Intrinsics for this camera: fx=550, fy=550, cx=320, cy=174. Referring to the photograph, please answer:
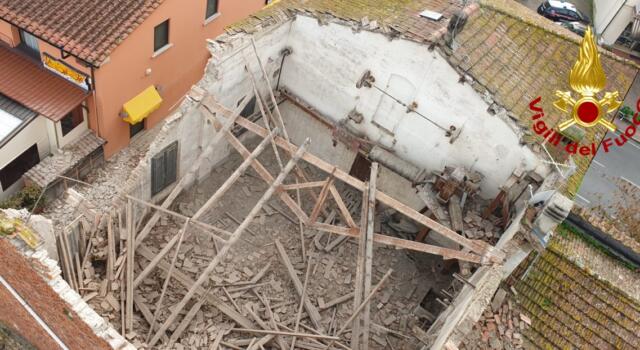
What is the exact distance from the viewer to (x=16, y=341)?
1557cm

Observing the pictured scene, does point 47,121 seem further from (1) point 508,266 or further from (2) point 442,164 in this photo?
(1) point 508,266

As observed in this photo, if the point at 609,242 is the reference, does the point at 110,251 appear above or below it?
below

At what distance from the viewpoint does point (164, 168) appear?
57.2ft

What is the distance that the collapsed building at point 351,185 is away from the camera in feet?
48.7

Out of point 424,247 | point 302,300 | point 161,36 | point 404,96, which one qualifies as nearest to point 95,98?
point 161,36

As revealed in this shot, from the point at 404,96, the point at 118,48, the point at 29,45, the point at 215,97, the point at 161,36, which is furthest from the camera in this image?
the point at 161,36

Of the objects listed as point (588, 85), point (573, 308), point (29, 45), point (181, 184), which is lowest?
point (29, 45)

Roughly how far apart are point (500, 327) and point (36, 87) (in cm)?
1771

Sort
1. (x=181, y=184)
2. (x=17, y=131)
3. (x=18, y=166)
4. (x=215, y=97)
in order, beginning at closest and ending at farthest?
(x=181, y=184) < (x=215, y=97) < (x=17, y=131) < (x=18, y=166)

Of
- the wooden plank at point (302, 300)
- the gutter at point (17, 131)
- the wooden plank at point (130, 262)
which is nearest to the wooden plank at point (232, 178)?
the wooden plank at point (130, 262)

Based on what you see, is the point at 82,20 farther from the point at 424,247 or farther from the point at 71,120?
the point at 424,247

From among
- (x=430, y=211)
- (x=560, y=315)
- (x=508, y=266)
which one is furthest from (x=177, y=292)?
(x=560, y=315)

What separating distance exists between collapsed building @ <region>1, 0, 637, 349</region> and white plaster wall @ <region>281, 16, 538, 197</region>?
5 cm

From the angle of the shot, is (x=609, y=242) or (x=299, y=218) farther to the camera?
(x=299, y=218)
